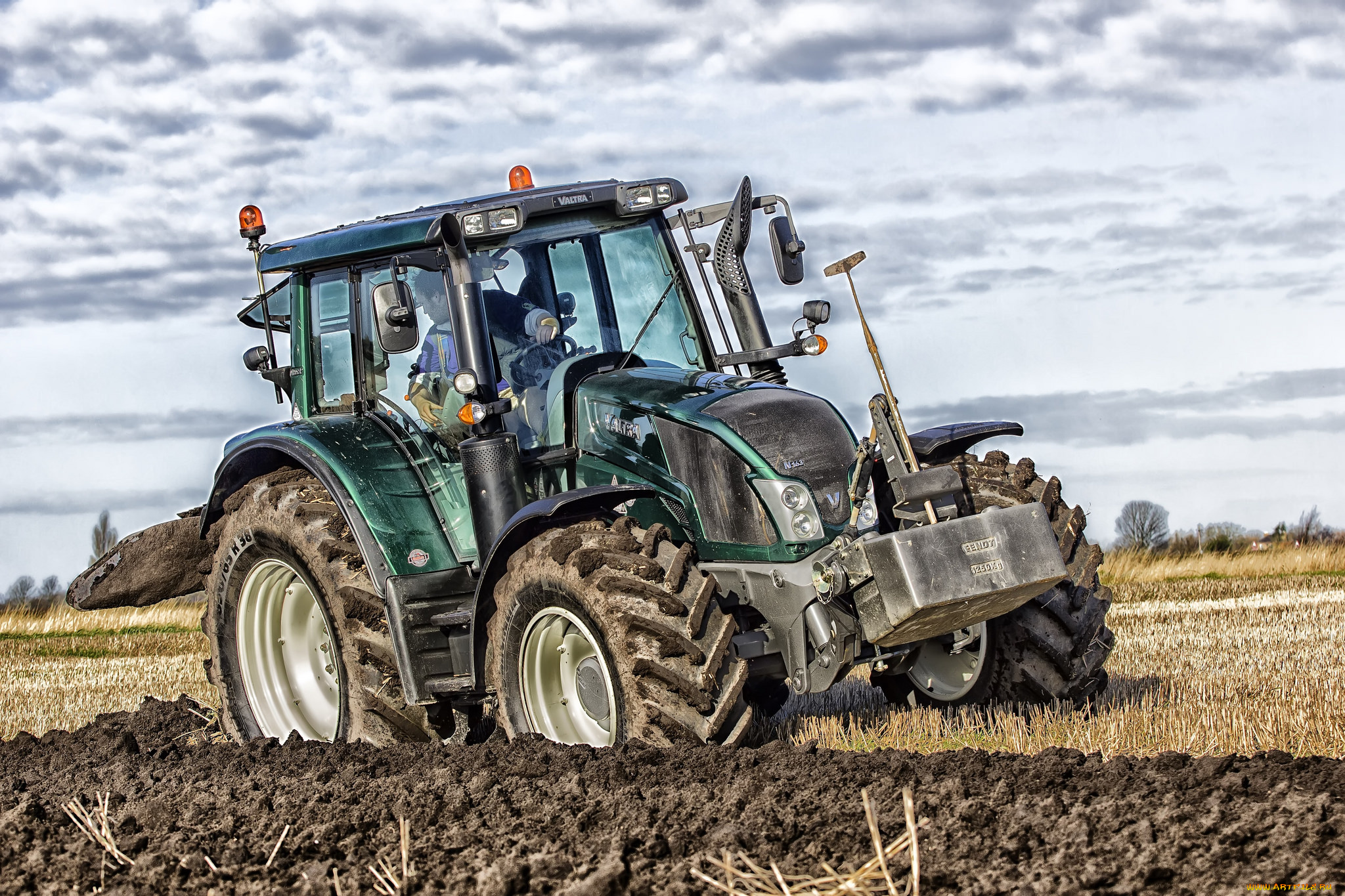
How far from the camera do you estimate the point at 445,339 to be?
6.68 meters

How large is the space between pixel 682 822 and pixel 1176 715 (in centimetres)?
309

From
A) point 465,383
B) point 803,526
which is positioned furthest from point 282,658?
point 803,526

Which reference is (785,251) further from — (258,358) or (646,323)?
(258,358)

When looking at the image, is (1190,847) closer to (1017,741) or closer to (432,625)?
(1017,741)

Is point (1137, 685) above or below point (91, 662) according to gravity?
below

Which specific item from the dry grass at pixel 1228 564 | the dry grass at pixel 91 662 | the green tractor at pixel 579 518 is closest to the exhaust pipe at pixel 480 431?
the green tractor at pixel 579 518

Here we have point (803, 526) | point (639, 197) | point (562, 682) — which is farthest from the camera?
point (639, 197)

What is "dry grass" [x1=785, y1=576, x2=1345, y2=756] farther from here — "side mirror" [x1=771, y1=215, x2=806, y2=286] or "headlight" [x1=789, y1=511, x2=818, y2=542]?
"side mirror" [x1=771, y1=215, x2=806, y2=286]

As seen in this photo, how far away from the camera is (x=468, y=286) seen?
6340 millimetres

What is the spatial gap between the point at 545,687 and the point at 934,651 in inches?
80.2

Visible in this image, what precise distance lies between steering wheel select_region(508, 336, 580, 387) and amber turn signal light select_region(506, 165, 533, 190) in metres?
1.20

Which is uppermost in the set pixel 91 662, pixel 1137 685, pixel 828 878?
pixel 91 662

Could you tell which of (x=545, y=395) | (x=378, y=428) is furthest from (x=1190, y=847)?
(x=378, y=428)

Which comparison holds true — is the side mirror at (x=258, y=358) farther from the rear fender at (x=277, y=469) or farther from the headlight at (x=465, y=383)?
the headlight at (x=465, y=383)
